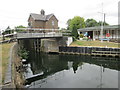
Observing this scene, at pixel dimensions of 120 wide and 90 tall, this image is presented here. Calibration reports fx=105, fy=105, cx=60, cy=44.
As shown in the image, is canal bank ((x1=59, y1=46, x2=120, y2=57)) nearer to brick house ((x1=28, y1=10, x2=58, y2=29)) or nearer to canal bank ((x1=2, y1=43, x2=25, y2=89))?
canal bank ((x1=2, y1=43, x2=25, y2=89))

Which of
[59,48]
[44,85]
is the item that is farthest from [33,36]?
[44,85]

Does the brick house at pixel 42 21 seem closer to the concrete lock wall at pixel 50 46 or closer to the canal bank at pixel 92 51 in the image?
the concrete lock wall at pixel 50 46

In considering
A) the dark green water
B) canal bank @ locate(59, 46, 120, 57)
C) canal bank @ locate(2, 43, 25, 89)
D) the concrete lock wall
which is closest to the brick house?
the concrete lock wall

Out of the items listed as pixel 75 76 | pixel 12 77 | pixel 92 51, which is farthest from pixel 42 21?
pixel 12 77

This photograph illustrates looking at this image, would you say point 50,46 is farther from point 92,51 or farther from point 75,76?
point 75,76

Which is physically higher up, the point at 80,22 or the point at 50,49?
the point at 80,22

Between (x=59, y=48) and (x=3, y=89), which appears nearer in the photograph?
(x=3, y=89)

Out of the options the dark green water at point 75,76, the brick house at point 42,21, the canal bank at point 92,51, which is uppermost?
the brick house at point 42,21

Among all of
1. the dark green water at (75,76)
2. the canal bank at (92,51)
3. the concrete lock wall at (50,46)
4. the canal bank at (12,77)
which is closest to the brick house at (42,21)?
the concrete lock wall at (50,46)

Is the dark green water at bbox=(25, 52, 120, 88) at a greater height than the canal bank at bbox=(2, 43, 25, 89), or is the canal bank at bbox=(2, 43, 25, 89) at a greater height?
the canal bank at bbox=(2, 43, 25, 89)

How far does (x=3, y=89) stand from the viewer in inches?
142

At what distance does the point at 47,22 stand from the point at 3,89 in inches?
1214

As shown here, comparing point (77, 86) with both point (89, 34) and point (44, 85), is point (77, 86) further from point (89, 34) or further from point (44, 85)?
point (89, 34)

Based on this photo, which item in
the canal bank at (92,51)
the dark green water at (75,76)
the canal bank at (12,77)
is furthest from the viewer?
the canal bank at (92,51)
